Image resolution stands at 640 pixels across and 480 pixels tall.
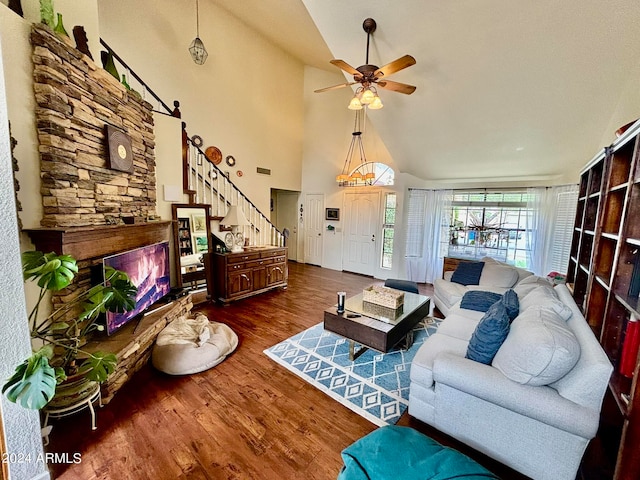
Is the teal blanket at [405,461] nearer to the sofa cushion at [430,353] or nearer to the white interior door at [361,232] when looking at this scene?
the sofa cushion at [430,353]

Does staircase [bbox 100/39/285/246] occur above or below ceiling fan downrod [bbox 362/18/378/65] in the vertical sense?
below

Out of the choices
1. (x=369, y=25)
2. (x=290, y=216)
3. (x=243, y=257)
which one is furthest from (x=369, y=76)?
(x=290, y=216)

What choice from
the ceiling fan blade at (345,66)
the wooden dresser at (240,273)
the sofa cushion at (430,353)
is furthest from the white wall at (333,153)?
the sofa cushion at (430,353)

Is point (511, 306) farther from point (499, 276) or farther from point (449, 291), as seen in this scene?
point (499, 276)

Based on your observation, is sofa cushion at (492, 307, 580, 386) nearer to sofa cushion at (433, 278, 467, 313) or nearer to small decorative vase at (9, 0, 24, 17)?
sofa cushion at (433, 278, 467, 313)

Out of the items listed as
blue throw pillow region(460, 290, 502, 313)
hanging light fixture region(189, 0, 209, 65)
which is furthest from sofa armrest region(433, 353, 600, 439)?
hanging light fixture region(189, 0, 209, 65)

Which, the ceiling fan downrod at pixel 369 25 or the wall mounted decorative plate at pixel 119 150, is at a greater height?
the ceiling fan downrod at pixel 369 25

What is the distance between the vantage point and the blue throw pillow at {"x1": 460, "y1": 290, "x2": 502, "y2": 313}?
287cm

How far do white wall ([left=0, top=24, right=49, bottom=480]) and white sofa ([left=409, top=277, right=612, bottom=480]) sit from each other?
7.27ft

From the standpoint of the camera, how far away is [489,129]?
3.49 meters

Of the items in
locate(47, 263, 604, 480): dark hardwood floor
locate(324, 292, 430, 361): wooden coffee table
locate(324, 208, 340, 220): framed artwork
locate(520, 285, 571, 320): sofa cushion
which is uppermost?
locate(324, 208, 340, 220): framed artwork

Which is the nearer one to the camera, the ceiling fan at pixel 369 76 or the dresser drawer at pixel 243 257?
the ceiling fan at pixel 369 76

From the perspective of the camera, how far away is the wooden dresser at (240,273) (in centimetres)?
397

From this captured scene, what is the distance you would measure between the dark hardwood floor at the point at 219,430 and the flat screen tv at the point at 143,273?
0.56 metres
